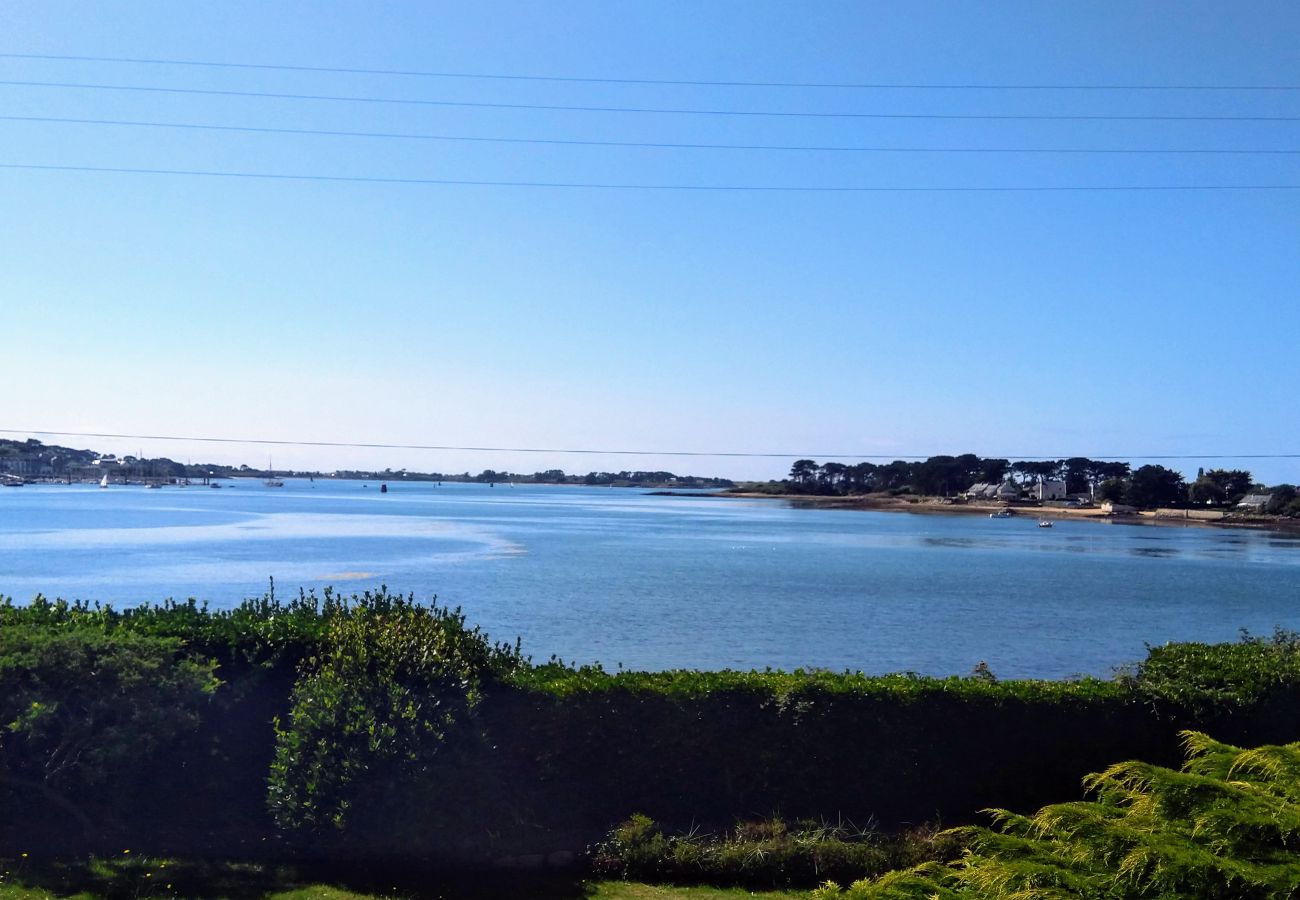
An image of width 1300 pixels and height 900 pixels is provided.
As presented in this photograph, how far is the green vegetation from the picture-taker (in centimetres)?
438

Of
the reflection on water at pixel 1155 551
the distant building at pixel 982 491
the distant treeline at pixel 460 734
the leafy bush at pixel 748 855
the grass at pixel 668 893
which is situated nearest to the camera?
the grass at pixel 668 893

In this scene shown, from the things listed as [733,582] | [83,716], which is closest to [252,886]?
[83,716]

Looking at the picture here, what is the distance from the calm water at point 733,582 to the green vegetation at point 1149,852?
2044 cm

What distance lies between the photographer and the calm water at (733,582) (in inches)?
1222

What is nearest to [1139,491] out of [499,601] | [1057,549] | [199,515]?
[1057,549]

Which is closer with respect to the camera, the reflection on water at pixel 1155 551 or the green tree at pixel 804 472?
the reflection on water at pixel 1155 551

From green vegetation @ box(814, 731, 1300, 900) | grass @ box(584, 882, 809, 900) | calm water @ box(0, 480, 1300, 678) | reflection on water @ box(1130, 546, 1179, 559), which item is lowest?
calm water @ box(0, 480, 1300, 678)

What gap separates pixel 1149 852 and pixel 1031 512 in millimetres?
162045

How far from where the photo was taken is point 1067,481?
180 metres

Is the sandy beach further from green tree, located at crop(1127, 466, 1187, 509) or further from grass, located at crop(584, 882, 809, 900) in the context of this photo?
grass, located at crop(584, 882, 809, 900)

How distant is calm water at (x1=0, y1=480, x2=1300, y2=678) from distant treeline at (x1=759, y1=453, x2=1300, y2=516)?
44246mm

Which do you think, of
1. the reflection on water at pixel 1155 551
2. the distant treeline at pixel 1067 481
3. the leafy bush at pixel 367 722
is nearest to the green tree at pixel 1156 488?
the distant treeline at pixel 1067 481

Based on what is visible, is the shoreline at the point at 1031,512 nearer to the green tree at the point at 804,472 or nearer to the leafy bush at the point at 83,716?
the green tree at the point at 804,472

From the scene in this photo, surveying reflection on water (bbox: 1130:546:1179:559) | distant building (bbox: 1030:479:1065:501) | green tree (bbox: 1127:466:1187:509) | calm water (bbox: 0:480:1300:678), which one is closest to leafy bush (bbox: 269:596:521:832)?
calm water (bbox: 0:480:1300:678)
